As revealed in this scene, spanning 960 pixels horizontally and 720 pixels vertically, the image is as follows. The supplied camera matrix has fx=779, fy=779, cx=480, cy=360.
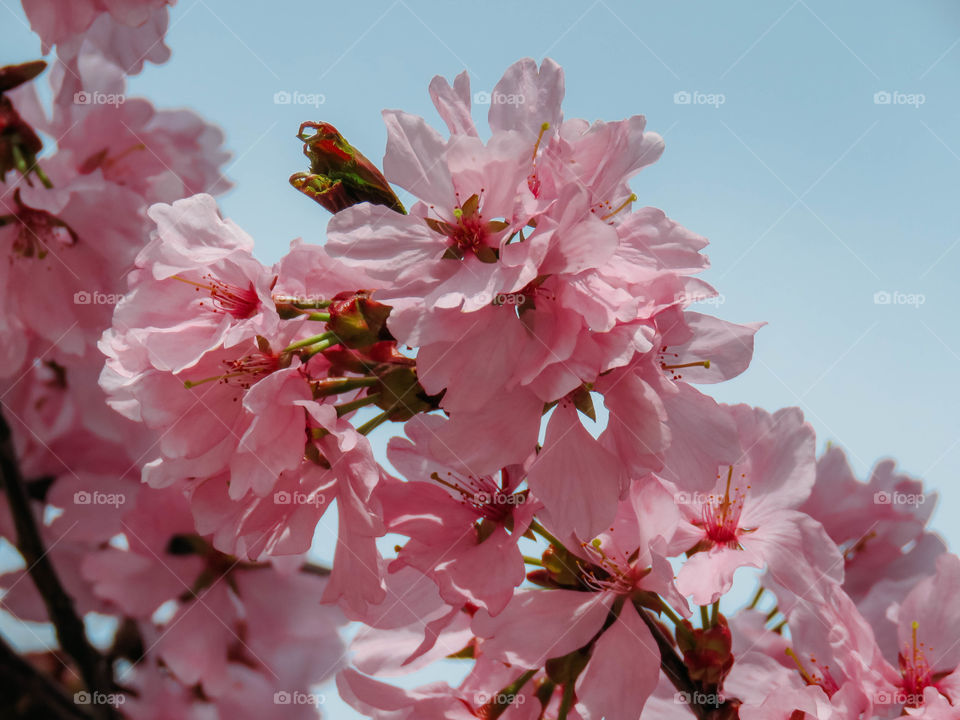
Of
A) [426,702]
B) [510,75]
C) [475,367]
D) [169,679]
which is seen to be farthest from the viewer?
[169,679]

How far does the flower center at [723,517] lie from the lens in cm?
99

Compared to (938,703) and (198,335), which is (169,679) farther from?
(938,703)

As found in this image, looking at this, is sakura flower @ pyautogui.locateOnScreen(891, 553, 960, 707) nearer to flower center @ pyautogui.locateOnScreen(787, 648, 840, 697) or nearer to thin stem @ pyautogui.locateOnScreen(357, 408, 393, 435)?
flower center @ pyautogui.locateOnScreen(787, 648, 840, 697)

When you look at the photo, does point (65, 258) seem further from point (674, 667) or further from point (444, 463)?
point (674, 667)

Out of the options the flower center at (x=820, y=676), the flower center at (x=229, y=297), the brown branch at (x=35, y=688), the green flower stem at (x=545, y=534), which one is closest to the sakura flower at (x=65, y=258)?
the brown branch at (x=35, y=688)

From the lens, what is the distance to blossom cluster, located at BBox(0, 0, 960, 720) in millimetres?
725

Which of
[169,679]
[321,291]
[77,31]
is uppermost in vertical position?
[77,31]

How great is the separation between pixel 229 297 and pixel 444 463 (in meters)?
0.29

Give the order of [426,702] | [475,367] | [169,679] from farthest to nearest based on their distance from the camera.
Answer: [169,679] < [426,702] < [475,367]

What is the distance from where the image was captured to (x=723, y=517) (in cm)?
101

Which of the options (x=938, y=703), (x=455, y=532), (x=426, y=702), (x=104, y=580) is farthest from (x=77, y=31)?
(x=938, y=703)

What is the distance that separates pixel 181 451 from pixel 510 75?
20.0 inches

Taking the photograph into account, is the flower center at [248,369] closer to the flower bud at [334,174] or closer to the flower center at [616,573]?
the flower bud at [334,174]

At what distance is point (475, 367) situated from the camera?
708 millimetres
